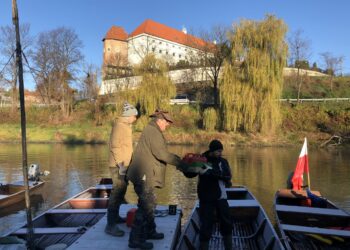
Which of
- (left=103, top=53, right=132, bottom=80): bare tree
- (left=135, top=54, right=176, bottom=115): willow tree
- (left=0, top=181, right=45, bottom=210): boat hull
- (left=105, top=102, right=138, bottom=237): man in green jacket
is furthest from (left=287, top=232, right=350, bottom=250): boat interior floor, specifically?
(left=103, top=53, right=132, bottom=80): bare tree

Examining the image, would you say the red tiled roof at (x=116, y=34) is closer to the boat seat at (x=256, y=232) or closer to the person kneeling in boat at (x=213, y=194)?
the boat seat at (x=256, y=232)

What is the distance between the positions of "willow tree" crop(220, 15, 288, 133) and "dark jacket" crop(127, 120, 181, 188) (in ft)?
90.3

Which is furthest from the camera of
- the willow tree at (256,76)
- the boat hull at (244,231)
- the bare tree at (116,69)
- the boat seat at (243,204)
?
the bare tree at (116,69)

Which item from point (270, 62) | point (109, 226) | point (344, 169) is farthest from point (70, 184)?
point (270, 62)

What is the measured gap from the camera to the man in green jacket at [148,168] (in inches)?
194

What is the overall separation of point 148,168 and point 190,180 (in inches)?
439

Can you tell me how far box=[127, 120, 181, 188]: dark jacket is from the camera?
4.94m

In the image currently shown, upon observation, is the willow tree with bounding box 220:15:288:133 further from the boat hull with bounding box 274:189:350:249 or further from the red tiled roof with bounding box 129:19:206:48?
the red tiled roof with bounding box 129:19:206:48

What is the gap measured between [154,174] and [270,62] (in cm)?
2872

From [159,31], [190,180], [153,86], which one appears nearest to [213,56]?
[153,86]

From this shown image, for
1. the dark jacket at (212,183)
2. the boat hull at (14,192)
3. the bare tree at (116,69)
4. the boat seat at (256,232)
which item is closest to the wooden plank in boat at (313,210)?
the boat seat at (256,232)

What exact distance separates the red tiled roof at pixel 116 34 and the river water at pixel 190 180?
6203 cm

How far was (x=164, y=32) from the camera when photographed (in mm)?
88312

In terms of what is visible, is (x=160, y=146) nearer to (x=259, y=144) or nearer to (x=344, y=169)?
(x=344, y=169)
